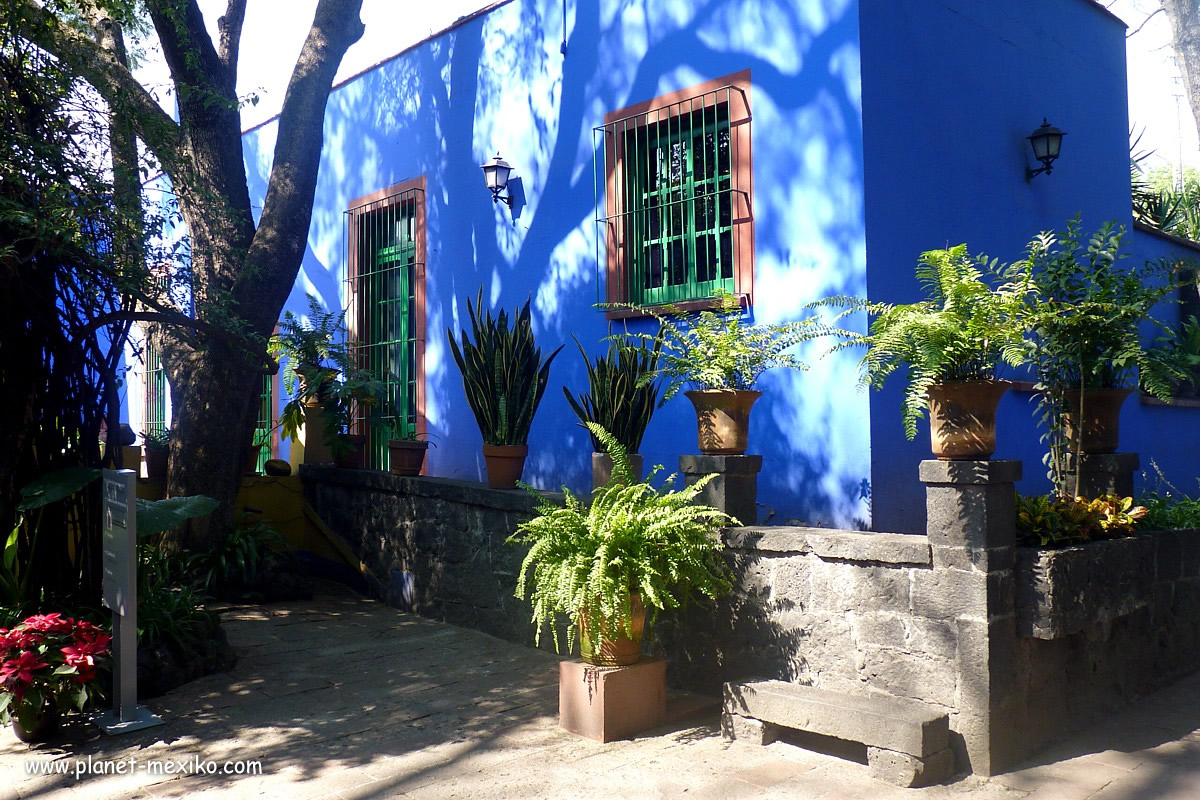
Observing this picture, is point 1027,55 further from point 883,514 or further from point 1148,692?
point 1148,692

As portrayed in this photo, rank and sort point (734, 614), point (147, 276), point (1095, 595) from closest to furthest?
point (1095, 595) → point (734, 614) → point (147, 276)

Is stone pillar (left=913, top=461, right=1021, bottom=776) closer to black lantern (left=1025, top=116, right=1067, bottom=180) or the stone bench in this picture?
the stone bench

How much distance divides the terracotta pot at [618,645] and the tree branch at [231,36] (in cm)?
588

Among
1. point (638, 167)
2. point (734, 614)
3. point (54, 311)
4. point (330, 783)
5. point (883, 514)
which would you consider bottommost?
point (330, 783)

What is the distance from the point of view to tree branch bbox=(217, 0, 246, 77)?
805cm

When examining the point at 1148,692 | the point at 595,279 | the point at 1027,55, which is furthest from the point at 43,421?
the point at 1027,55

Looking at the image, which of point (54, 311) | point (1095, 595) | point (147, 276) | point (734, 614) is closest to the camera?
point (1095, 595)

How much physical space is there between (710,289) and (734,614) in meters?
2.18

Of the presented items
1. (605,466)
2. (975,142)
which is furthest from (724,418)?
(975,142)

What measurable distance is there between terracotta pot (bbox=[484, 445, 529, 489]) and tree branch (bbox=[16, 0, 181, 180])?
278 centimetres

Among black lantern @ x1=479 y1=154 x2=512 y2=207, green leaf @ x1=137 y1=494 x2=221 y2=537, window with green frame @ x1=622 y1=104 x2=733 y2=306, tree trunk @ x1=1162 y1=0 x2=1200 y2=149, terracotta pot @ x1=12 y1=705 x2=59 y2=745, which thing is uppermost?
tree trunk @ x1=1162 y1=0 x2=1200 y2=149

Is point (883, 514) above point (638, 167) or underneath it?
underneath

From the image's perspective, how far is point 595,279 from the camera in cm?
671

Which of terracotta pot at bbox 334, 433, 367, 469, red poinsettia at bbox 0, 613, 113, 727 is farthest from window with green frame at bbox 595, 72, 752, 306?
red poinsettia at bbox 0, 613, 113, 727
